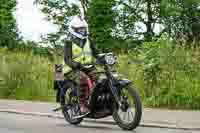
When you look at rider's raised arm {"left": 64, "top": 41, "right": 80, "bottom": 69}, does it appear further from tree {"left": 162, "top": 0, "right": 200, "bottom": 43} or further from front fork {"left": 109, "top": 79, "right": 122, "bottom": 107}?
tree {"left": 162, "top": 0, "right": 200, "bottom": 43}

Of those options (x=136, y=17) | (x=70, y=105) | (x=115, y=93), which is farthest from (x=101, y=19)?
(x=115, y=93)

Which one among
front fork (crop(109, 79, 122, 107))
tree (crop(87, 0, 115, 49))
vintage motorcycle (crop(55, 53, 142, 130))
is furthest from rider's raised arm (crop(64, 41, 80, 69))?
tree (crop(87, 0, 115, 49))

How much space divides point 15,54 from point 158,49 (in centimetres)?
640

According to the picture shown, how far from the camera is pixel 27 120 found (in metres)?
13.1

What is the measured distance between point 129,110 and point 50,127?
5.20ft

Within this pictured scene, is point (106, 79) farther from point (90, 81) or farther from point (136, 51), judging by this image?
point (136, 51)

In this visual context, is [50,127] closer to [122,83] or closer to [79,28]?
[122,83]

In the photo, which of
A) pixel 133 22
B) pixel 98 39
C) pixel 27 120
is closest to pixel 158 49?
pixel 27 120

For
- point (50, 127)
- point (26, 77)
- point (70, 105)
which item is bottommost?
point (50, 127)

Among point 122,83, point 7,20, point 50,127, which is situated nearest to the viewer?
point 122,83

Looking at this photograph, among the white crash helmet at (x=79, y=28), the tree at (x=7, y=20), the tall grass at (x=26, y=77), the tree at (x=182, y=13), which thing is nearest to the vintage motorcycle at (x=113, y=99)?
the white crash helmet at (x=79, y=28)

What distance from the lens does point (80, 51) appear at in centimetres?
1186

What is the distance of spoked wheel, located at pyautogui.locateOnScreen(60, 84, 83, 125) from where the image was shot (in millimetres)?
12195

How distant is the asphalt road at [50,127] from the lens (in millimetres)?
11141
